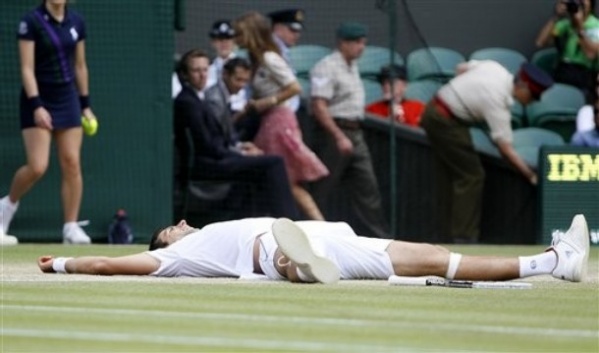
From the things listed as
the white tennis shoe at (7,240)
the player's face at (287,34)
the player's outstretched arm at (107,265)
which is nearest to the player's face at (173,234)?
the player's outstretched arm at (107,265)

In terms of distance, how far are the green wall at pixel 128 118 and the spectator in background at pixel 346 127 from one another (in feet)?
5.20

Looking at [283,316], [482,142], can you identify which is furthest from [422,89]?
[283,316]

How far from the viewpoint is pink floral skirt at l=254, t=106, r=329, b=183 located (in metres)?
17.7

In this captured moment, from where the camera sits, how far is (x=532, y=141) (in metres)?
19.0

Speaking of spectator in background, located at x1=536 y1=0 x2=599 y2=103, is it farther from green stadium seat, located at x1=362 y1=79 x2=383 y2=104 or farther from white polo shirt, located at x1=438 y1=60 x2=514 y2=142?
green stadium seat, located at x1=362 y1=79 x2=383 y2=104

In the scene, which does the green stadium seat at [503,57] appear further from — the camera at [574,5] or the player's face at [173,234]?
the player's face at [173,234]

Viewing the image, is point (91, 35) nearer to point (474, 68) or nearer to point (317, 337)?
point (474, 68)

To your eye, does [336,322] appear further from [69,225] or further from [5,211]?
[5,211]

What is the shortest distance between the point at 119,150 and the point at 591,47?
5.25 metres

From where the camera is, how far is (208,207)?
17.5m

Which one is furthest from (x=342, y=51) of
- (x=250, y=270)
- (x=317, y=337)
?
(x=317, y=337)

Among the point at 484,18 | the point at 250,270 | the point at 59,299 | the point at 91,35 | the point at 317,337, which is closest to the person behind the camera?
the point at 317,337

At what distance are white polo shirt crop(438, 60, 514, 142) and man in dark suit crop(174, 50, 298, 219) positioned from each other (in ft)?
6.43

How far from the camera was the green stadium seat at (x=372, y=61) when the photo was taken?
1858 cm
